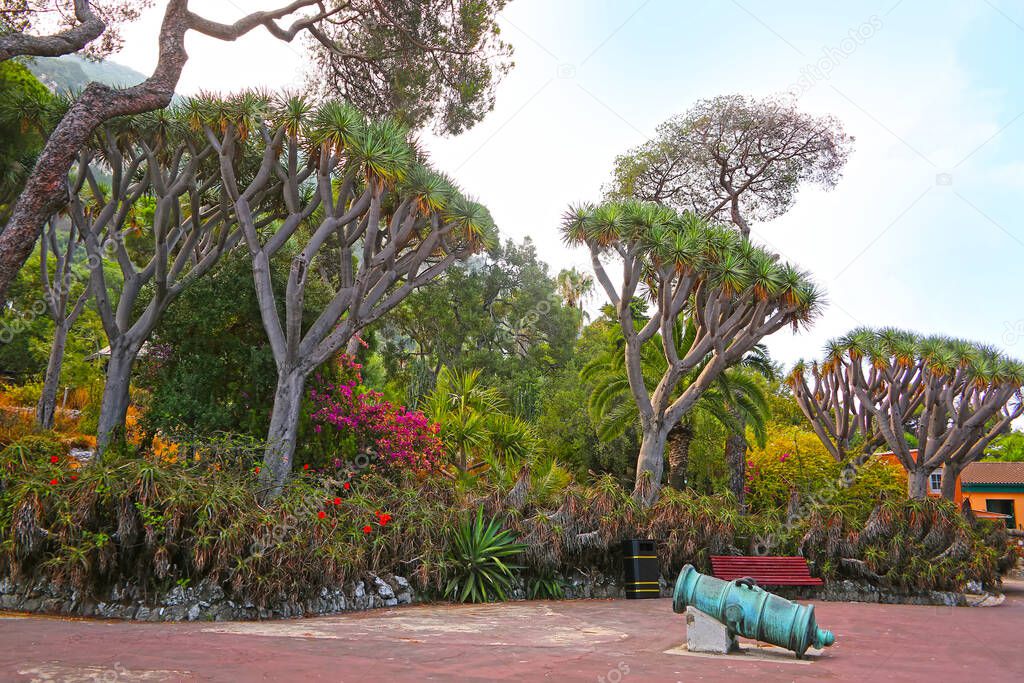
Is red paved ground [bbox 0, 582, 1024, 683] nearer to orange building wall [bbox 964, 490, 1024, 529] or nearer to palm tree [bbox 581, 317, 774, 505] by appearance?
palm tree [bbox 581, 317, 774, 505]

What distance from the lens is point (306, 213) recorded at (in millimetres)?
14703

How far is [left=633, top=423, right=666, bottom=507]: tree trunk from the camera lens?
50.0ft

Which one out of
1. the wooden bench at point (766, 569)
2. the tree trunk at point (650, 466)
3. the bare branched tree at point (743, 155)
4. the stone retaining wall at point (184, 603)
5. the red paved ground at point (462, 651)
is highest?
the bare branched tree at point (743, 155)

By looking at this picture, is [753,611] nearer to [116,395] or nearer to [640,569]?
[640,569]

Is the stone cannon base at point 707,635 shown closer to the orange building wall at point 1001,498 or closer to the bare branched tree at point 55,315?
the bare branched tree at point 55,315

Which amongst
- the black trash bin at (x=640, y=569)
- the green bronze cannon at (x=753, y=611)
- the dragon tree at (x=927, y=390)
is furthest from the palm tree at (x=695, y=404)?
the green bronze cannon at (x=753, y=611)

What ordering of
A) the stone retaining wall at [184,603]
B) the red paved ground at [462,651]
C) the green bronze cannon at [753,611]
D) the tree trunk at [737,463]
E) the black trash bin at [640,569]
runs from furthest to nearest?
1. the tree trunk at [737,463]
2. the black trash bin at [640,569]
3. the stone retaining wall at [184,603]
4. the green bronze cannon at [753,611]
5. the red paved ground at [462,651]

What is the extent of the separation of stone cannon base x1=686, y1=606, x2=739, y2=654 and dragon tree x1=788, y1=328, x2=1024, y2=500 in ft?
50.9

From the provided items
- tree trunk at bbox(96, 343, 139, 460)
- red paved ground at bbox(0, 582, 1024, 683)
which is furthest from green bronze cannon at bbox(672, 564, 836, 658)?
tree trunk at bbox(96, 343, 139, 460)

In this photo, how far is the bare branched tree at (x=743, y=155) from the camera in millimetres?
24219

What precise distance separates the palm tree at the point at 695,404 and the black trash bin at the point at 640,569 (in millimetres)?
7825

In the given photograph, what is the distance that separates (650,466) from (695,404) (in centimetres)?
475

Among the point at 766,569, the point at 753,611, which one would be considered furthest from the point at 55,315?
the point at 753,611

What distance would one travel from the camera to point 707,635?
7.57 meters
